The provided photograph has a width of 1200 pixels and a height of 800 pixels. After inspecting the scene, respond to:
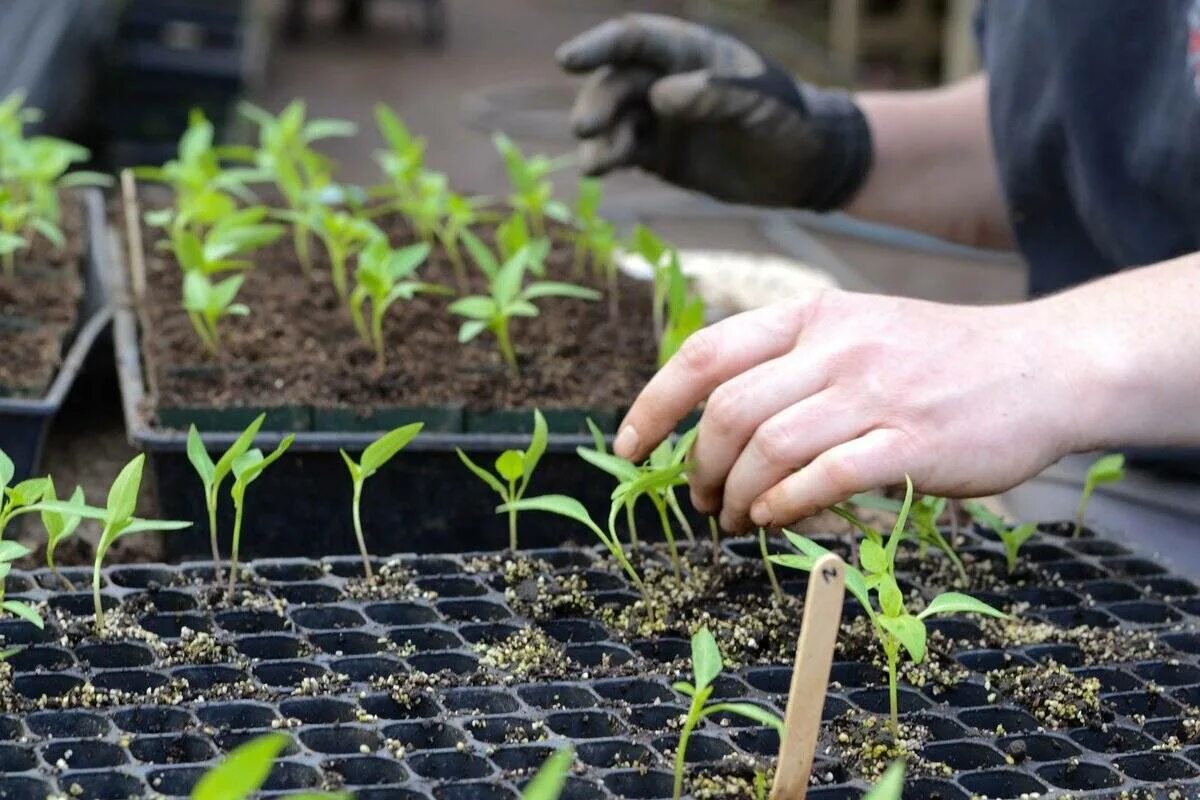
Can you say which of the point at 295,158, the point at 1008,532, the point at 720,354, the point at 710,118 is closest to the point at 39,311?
the point at 295,158

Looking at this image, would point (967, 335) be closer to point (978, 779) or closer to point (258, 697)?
point (978, 779)

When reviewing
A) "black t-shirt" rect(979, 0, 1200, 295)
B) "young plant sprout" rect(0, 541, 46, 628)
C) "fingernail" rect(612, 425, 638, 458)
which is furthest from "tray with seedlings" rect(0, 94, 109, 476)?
"black t-shirt" rect(979, 0, 1200, 295)

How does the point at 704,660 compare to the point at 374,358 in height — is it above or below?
above

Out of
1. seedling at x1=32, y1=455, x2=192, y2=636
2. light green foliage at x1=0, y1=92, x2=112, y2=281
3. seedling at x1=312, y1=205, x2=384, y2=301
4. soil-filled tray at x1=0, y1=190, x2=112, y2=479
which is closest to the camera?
seedling at x1=32, y1=455, x2=192, y2=636

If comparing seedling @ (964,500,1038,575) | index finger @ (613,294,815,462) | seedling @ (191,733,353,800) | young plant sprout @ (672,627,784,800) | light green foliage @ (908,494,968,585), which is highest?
seedling @ (191,733,353,800)

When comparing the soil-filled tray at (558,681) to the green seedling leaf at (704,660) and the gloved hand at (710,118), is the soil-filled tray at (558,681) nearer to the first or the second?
the green seedling leaf at (704,660)

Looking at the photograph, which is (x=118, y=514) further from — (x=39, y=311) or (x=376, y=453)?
(x=39, y=311)

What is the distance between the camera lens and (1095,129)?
1688 millimetres

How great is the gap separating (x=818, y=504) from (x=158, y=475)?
68cm

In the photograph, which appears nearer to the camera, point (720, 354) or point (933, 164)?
point (720, 354)

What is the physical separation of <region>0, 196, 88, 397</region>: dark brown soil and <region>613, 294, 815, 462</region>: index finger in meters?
0.71

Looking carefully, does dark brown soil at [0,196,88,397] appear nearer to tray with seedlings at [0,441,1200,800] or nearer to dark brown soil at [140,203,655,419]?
dark brown soil at [140,203,655,419]

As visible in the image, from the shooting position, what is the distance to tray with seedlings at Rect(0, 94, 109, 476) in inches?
58.9

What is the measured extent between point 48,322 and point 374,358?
0.38 meters
